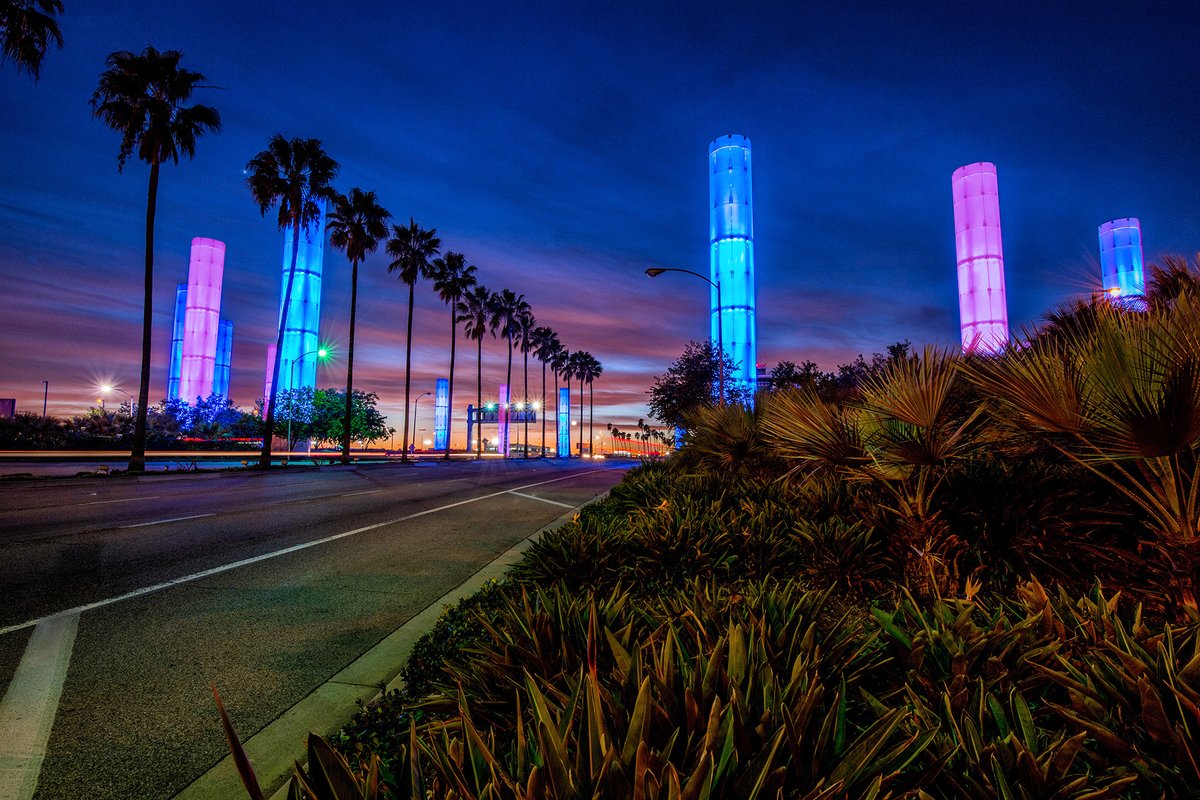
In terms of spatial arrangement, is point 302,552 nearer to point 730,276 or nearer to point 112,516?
→ point 112,516

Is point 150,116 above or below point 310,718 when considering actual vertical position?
above

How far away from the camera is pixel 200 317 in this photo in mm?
54531

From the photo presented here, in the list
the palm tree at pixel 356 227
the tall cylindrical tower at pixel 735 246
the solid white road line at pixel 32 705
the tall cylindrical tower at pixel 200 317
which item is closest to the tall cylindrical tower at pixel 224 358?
the tall cylindrical tower at pixel 200 317

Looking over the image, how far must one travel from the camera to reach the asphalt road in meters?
3.23

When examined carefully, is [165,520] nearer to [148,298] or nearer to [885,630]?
[885,630]

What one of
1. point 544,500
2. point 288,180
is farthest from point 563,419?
point 544,500

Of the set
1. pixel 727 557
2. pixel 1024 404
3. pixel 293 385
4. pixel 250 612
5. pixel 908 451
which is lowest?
pixel 250 612

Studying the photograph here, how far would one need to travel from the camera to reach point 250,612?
5512 millimetres

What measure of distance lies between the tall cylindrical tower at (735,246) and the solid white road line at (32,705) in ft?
157

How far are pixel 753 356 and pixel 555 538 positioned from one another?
156 ft

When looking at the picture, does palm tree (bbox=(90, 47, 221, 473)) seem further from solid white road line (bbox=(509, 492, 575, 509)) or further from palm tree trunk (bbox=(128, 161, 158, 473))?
solid white road line (bbox=(509, 492, 575, 509))

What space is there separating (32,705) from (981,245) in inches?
1615

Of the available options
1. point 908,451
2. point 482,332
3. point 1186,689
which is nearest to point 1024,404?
point 908,451

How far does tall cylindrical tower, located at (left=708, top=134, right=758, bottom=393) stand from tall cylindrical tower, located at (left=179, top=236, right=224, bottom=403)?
47929 millimetres
